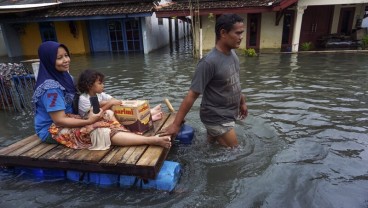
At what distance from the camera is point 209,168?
3.70 meters

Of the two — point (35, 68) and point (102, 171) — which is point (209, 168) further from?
point (35, 68)

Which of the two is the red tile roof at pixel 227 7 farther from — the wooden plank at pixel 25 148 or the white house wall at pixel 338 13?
the wooden plank at pixel 25 148

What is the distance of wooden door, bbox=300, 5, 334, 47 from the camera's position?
15.7 meters

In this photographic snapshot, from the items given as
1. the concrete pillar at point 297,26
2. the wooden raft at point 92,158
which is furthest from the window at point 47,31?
the wooden raft at point 92,158

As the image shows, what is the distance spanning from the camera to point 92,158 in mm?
3160

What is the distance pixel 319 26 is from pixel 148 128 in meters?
15.6

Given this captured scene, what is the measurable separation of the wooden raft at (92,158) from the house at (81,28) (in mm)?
13238

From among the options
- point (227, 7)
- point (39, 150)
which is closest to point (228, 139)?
point (39, 150)

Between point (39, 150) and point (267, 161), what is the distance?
10.1 ft

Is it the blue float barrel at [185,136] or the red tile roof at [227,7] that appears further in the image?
the red tile roof at [227,7]

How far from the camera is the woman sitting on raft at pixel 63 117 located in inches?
121

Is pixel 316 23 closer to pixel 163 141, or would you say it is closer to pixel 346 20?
pixel 346 20

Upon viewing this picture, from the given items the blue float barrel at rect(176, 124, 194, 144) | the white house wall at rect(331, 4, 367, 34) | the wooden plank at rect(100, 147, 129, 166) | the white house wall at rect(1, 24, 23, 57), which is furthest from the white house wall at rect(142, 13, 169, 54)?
the wooden plank at rect(100, 147, 129, 166)

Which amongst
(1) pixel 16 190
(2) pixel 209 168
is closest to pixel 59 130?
(1) pixel 16 190
